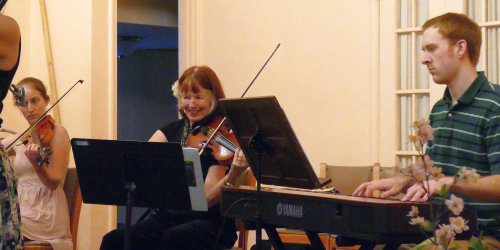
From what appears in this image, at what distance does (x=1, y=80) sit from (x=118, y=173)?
1.15m

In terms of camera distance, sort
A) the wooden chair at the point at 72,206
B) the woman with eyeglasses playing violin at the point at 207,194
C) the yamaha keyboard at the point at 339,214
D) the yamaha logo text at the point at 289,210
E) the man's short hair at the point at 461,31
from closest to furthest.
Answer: the yamaha keyboard at the point at 339,214 → the yamaha logo text at the point at 289,210 → the man's short hair at the point at 461,31 → the woman with eyeglasses playing violin at the point at 207,194 → the wooden chair at the point at 72,206

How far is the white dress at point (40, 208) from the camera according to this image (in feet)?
12.1

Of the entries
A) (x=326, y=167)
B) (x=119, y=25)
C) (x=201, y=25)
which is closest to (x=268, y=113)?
(x=326, y=167)

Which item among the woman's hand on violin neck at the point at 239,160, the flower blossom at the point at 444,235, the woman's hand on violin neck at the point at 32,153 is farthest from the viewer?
the woman's hand on violin neck at the point at 32,153

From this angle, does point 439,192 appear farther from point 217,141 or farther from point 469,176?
point 217,141

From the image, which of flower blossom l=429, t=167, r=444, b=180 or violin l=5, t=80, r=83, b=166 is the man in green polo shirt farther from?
violin l=5, t=80, r=83, b=166

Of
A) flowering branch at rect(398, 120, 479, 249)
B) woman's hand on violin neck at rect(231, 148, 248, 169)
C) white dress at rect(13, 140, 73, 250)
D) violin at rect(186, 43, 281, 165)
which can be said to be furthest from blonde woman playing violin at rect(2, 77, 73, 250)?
flowering branch at rect(398, 120, 479, 249)

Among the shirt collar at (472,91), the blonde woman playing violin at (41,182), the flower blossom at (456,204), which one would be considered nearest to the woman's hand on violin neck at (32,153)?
the blonde woman playing violin at (41,182)

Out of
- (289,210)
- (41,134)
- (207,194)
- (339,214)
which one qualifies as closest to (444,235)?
(339,214)

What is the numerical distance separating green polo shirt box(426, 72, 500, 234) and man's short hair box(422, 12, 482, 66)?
0.09 metres

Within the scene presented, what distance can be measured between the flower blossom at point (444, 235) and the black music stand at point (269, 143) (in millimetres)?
1030

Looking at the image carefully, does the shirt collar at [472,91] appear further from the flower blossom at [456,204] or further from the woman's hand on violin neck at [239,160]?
the flower blossom at [456,204]

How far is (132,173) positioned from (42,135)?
132cm

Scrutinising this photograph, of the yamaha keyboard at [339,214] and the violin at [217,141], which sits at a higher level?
the violin at [217,141]
